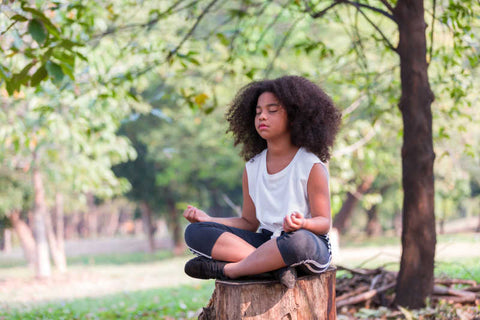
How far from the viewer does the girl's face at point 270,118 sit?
3.22 metres

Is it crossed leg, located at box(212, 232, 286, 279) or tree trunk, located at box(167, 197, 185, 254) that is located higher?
crossed leg, located at box(212, 232, 286, 279)

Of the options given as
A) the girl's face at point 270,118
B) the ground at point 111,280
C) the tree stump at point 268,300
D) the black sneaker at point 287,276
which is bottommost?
the ground at point 111,280

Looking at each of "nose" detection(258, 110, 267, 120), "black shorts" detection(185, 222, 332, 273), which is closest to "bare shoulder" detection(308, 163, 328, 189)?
"black shorts" detection(185, 222, 332, 273)

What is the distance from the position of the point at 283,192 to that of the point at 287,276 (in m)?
0.59

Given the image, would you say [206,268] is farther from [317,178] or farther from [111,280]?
[111,280]

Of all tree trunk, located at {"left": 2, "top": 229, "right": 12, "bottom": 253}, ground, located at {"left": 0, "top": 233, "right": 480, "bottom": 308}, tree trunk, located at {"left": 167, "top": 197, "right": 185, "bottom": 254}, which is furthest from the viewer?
tree trunk, located at {"left": 2, "top": 229, "right": 12, "bottom": 253}

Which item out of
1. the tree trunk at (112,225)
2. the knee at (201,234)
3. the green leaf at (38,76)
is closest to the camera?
the knee at (201,234)

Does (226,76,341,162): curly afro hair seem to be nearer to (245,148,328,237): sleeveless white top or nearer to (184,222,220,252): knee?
(245,148,328,237): sleeveless white top

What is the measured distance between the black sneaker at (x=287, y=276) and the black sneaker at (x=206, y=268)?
35 centimetres

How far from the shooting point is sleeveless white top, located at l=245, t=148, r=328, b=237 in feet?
10.3

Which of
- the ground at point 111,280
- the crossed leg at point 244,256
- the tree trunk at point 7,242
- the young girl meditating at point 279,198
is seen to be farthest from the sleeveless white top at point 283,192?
the tree trunk at point 7,242

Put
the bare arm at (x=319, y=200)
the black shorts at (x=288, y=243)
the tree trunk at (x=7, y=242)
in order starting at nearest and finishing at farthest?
1. the black shorts at (x=288, y=243)
2. the bare arm at (x=319, y=200)
3. the tree trunk at (x=7, y=242)

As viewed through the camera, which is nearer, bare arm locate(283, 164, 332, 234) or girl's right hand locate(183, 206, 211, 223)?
bare arm locate(283, 164, 332, 234)

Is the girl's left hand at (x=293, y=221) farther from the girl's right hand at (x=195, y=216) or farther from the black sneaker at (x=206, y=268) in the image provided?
the girl's right hand at (x=195, y=216)
